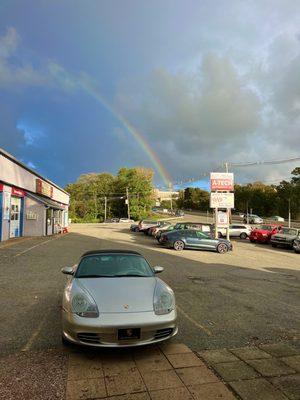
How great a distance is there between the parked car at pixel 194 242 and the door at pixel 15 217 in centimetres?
1178

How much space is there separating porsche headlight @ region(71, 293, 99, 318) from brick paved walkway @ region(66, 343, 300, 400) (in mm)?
594

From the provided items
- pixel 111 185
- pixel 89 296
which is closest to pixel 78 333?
pixel 89 296

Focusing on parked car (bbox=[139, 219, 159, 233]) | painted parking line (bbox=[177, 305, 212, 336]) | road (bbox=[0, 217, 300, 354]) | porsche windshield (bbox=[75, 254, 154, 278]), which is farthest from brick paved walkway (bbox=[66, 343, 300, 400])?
parked car (bbox=[139, 219, 159, 233])

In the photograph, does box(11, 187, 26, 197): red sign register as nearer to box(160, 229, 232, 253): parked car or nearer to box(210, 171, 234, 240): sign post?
box(160, 229, 232, 253): parked car

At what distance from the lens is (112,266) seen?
6.75 meters

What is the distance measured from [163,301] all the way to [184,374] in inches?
45.4

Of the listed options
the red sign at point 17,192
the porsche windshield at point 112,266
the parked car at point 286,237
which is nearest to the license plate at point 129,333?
the porsche windshield at point 112,266

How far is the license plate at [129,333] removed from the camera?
4867mm

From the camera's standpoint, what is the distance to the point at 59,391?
13.5 ft

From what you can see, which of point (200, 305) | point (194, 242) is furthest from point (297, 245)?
point (200, 305)

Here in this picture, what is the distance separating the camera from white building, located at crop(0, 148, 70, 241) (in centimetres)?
2453

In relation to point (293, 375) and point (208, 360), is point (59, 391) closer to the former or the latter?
point (208, 360)

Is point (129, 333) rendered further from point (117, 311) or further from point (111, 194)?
point (111, 194)

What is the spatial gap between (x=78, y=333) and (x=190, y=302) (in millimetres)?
4255
